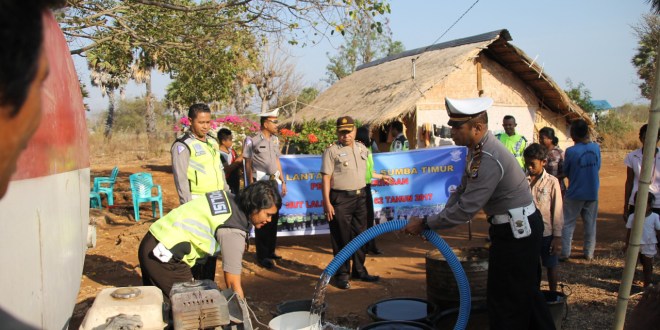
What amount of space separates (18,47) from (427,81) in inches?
507

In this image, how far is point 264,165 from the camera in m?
7.66

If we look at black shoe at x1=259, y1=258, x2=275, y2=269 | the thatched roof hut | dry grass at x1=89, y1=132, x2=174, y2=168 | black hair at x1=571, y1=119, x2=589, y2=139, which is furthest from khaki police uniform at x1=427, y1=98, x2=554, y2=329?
dry grass at x1=89, y1=132, x2=174, y2=168

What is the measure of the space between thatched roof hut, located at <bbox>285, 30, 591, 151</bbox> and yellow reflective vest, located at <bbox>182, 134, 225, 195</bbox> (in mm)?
7807

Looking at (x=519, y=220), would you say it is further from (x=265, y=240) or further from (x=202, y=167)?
(x=265, y=240)

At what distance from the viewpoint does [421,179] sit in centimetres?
917

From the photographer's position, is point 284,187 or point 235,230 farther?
point 284,187

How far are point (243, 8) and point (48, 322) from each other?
21.2 feet

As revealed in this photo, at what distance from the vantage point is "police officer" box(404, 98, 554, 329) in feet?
12.7

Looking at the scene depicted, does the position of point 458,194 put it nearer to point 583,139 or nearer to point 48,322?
point 48,322

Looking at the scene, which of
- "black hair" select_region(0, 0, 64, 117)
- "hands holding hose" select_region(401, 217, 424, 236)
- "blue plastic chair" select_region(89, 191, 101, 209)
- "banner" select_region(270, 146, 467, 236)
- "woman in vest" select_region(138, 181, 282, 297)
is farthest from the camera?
"blue plastic chair" select_region(89, 191, 101, 209)

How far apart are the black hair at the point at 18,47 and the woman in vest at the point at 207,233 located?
9.08 feet

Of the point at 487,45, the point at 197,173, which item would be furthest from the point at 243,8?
the point at 487,45

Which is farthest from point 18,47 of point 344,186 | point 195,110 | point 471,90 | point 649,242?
point 471,90

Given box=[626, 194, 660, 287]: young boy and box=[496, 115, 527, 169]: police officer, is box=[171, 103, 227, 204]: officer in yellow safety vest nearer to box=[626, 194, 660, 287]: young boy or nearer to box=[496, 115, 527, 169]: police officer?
box=[626, 194, 660, 287]: young boy
